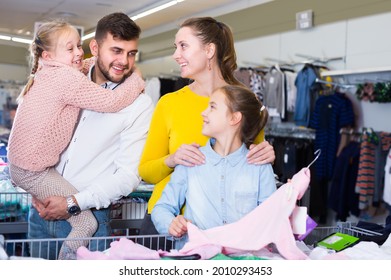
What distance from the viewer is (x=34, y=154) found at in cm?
140

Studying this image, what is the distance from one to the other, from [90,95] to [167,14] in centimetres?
123

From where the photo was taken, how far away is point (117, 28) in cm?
137

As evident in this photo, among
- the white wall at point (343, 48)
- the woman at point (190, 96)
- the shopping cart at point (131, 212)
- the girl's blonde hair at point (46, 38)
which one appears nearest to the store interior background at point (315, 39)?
the white wall at point (343, 48)

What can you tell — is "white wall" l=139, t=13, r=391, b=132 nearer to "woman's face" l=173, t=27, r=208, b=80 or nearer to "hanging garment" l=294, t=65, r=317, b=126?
"hanging garment" l=294, t=65, r=317, b=126

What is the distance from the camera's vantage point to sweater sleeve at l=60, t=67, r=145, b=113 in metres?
1.39

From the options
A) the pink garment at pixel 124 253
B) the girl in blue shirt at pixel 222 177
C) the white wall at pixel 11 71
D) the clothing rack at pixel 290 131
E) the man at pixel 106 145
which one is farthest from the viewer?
the clothing rack at pixel 290 131

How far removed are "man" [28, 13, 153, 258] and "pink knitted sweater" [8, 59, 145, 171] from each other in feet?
0.11

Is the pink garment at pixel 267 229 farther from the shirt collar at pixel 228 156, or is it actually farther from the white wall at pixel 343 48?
the white wall at pixel 343 48

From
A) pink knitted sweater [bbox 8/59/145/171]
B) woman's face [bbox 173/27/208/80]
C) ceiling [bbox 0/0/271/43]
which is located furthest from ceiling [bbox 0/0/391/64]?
woman's face [bbox 173/27/208/80]

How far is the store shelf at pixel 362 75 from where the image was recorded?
3429 millimetres

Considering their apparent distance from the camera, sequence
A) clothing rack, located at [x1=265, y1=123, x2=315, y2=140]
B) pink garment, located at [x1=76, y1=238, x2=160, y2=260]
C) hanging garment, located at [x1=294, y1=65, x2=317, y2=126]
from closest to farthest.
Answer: pink garment, located at [x1=76, y1=238, x2=160, y2=260]
hanging garment, located at [x1=294, y1=65, x2=317, y2=126]
clothing rack, located at [x1=265, y1=123, x2=315, y2=140]

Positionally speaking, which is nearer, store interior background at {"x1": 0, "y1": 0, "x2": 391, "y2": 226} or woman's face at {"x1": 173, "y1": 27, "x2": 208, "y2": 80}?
woman's face at {"x1": 173, "y1": 27, "x2": 208, "y2": 80}

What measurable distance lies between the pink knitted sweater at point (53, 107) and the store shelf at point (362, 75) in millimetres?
2383
